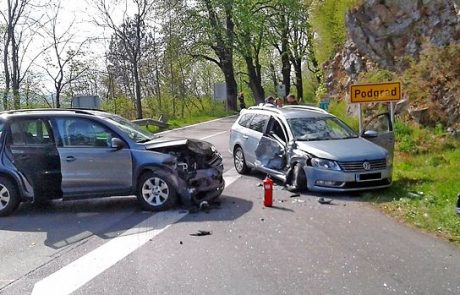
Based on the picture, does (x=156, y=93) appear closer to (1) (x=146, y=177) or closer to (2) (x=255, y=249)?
(1) (x=146, y=177)

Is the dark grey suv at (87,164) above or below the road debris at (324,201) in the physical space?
above

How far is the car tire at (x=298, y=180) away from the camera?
8445mm

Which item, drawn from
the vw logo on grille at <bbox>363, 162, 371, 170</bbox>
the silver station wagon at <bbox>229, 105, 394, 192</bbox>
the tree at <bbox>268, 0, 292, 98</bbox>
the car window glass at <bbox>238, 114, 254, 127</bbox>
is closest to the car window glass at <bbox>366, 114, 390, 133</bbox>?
the silver station wagon at <bbox>229, 105, 394, 192</bbox>

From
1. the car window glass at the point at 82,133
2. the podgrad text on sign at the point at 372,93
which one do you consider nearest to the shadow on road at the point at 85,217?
the car window glass at the point at 82,133

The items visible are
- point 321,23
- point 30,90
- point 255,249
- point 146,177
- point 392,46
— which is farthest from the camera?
point 30,90

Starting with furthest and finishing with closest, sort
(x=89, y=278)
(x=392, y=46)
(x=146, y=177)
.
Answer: (x=392, y=46), (x=146, y=177), (x=89, y=278)

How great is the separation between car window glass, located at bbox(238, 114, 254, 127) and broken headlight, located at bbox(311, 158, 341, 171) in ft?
9.81

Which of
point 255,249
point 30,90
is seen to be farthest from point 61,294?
point 30,90

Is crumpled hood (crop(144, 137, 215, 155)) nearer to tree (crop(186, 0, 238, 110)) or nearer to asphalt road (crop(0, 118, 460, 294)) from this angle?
asphalt road (crop(0, 118, 460, 294))

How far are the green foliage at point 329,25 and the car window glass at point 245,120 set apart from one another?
38.3 feet

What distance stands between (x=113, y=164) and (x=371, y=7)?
44.3 ft

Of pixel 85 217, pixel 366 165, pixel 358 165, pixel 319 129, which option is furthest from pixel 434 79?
pixel 85 217

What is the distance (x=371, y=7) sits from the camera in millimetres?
17344

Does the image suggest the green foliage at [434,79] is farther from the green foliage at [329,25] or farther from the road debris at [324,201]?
the green foliage at [329,25]
